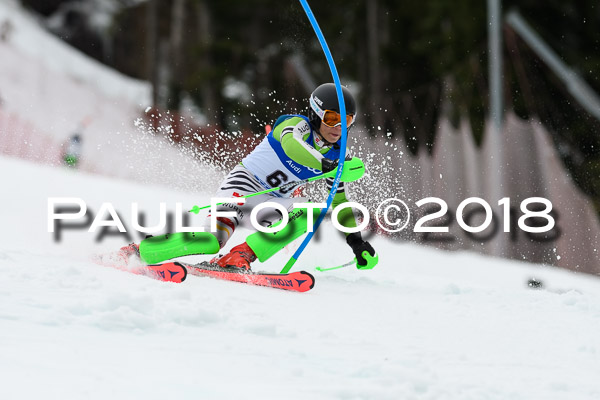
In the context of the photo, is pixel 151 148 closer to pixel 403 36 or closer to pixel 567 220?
pixel 403 36

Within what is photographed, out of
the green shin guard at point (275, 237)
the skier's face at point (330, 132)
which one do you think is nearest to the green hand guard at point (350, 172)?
the skier's face at point (330, 132)

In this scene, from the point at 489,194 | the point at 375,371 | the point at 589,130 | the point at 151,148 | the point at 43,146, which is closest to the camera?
the point at 375,371

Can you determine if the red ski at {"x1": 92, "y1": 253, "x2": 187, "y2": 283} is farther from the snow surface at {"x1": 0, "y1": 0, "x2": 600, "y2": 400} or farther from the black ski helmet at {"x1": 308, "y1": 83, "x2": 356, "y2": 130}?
the black ski helmet at {"x1": 308, "y1": 83, "x2": 356, "y2": 130}

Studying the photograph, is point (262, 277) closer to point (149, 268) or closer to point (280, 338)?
point (149, 268)

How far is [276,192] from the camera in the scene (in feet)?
19.3

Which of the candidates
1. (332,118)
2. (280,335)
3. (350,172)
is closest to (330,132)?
(332,118)

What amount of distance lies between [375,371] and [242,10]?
29145 mm

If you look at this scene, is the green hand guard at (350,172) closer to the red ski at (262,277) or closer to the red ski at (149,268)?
the red ski at (262,277)

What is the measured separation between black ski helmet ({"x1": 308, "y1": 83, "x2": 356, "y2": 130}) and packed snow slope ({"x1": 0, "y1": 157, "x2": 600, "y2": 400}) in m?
1.16

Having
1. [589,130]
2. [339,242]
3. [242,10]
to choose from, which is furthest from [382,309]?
[242,10]

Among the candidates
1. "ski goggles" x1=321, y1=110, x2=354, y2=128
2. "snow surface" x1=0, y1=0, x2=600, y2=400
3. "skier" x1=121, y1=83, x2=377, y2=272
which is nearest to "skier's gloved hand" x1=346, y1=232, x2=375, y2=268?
"skier" x1=121, y1=83, x2=377, y2=272

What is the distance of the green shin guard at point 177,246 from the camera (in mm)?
5551

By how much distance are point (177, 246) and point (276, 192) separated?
0.83 metres

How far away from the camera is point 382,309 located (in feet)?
15.9
